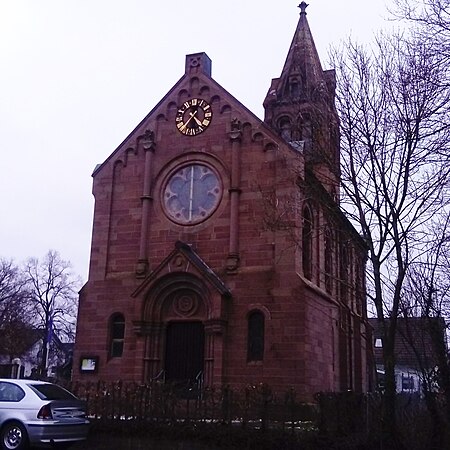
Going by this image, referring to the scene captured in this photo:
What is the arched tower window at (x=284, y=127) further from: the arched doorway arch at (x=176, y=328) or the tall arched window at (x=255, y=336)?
the tall arched window at (x=255, y=336)

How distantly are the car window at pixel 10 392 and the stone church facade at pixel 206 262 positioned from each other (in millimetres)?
7558

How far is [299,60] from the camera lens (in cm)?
3500

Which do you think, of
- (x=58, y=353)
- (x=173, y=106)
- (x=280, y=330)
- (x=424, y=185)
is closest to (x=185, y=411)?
(x=280, y=330)

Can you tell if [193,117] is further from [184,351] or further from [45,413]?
[45,413]

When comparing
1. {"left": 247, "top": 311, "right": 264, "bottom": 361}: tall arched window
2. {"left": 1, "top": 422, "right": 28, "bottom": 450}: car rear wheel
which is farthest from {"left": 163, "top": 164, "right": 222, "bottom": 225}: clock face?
{"left": 1, "top": 422, "right": 28, "bottom": 450}: car rear wheel

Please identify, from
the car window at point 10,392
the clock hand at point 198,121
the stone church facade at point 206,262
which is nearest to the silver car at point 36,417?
the car window at point 10,392

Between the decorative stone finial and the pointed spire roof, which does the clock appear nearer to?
the pointed spire roof

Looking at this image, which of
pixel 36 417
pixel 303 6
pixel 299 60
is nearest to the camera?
pixel 36 417

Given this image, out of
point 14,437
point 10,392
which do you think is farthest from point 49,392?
point 14,437

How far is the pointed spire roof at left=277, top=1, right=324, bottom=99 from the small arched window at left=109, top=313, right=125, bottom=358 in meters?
14.1

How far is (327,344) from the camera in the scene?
24.4 meters

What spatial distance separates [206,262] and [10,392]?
33.0 feet

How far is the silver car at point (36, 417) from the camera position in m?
14.1

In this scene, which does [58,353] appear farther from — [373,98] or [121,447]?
[373,98]
